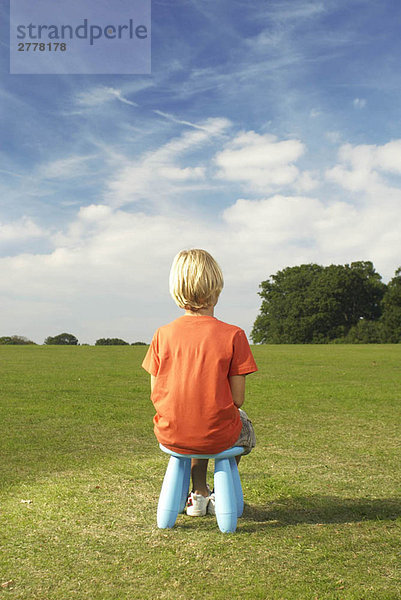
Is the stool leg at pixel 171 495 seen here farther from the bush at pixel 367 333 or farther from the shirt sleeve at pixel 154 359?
the bush at pixel 367 333

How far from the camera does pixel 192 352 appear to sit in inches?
160

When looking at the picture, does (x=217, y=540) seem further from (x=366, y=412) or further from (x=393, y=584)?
(x=366, y=412)

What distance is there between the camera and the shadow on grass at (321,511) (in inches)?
179

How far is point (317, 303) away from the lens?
74.4 m

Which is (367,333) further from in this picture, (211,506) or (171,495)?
(171,495)

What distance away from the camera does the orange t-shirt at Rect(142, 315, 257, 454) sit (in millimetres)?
4004

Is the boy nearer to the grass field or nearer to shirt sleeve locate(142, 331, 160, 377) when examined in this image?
shirt sleeve locate(142, 331, 160, 377)

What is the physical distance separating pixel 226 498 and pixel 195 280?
161 centimetres

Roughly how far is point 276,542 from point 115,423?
5514 mm

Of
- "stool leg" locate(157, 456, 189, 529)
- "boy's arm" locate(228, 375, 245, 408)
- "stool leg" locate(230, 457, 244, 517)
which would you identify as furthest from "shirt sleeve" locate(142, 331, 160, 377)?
"stool leg" locate(230, 457, 244, 517)

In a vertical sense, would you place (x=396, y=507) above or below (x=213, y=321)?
below

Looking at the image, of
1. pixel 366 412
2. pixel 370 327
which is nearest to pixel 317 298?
pixel 370 327

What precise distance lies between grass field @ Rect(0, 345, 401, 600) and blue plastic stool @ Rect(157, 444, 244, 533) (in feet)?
0.36

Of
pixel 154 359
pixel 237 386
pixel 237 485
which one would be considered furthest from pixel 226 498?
pixel 154 359
